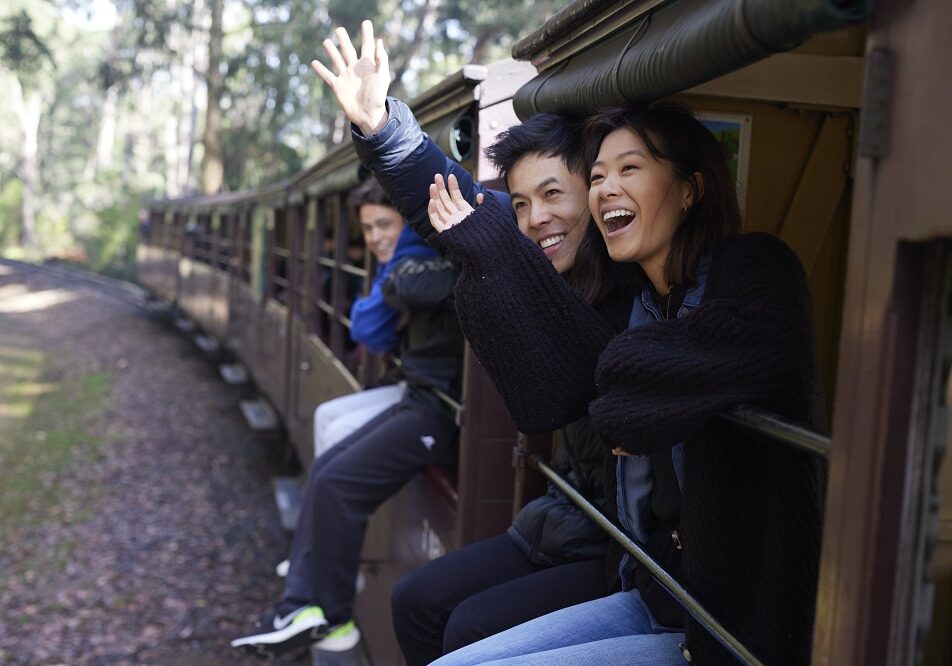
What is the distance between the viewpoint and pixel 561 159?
101 inches

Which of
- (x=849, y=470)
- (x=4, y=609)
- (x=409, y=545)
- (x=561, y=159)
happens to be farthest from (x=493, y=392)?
(x=4, y=609)

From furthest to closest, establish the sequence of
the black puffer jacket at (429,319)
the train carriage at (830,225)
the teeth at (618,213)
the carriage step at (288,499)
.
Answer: the carriage step at (288,499) < the black puffer jacket at (429,319) < the teeth at (618,213) < the train carriage at (830,225)

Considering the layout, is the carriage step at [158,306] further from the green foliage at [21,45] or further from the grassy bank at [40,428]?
the green foliage at [21,45]

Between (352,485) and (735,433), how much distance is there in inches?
95.7

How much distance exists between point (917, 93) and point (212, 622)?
229 inches

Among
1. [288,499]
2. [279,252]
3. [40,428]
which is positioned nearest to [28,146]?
[40,428]

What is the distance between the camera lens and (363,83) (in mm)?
2441

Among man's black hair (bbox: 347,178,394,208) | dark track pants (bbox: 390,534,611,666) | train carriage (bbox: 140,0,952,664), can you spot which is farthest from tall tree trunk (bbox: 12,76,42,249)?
dark track pants (bbox: 390,534,611,666)

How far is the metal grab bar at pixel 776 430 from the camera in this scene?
1.41 m

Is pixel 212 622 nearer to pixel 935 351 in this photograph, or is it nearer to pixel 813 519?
pixel 813 519

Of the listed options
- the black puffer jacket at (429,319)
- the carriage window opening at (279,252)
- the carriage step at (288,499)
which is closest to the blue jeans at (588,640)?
the black puffer jacket at (429,319)

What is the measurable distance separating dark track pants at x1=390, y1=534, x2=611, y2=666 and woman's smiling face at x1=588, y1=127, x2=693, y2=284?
797mm

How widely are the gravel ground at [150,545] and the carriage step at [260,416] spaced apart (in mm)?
310

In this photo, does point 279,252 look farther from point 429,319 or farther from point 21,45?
point 21,45
